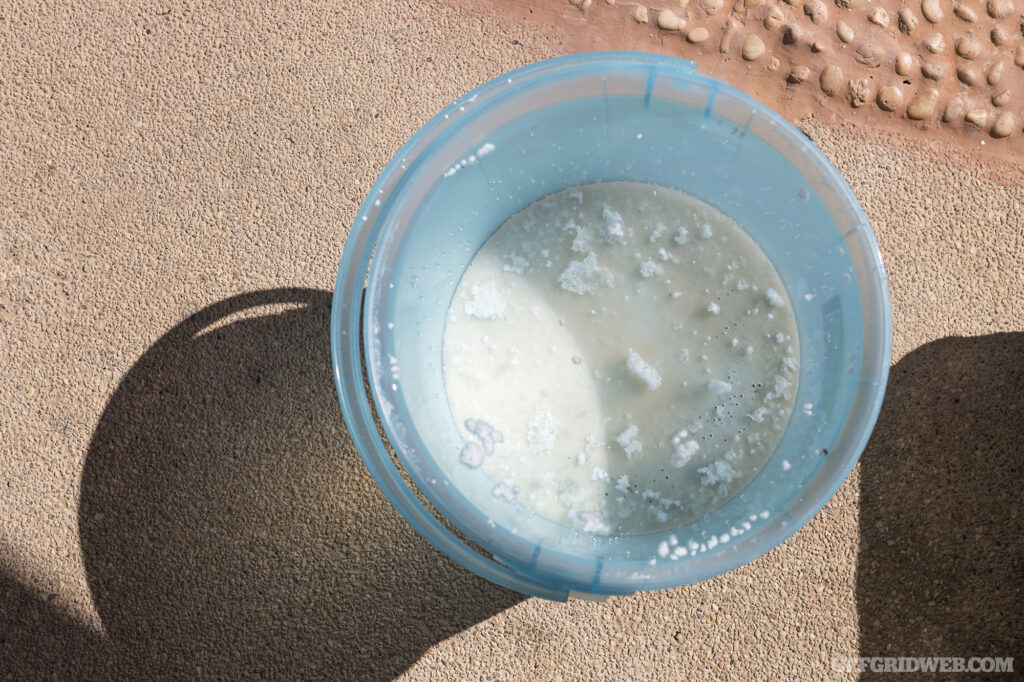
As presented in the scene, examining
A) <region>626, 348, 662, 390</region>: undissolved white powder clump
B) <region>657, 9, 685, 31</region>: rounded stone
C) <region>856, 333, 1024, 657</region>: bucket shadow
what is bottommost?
<region>856, 333, 1024, 657</region>: bucket shadow

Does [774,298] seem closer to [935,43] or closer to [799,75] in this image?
[799,75]

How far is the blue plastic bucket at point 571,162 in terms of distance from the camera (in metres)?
0.79

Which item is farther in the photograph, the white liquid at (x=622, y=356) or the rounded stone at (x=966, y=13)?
the rounded stone at (x=966, y=13)

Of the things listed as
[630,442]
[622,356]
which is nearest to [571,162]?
[622,356]

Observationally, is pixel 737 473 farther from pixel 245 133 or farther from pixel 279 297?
pixel 245 133

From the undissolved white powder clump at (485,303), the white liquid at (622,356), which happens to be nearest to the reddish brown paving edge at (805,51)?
the white liquid at (622,356)

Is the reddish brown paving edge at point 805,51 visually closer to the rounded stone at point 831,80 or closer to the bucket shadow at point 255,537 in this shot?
the rounded stone at point 831,80

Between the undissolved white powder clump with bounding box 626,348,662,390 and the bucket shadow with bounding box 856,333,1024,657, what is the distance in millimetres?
360

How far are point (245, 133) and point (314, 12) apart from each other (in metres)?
0.22

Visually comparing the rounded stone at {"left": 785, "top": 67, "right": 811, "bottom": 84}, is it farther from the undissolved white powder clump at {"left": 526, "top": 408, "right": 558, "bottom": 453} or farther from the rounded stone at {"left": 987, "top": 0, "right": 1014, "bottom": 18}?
the undissolved white powder clump at {"left": 526, "top": 408, "right": 558, "bottom": 453}

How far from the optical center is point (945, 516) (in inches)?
42.1

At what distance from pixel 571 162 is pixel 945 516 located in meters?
0.74

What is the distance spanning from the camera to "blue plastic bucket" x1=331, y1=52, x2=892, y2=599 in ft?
2.60

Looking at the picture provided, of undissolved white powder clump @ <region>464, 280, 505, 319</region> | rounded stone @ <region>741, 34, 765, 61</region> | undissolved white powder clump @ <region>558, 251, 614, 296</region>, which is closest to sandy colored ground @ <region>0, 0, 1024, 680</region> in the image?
rounded stone @ <region>741, 34, 765, 61</region>
